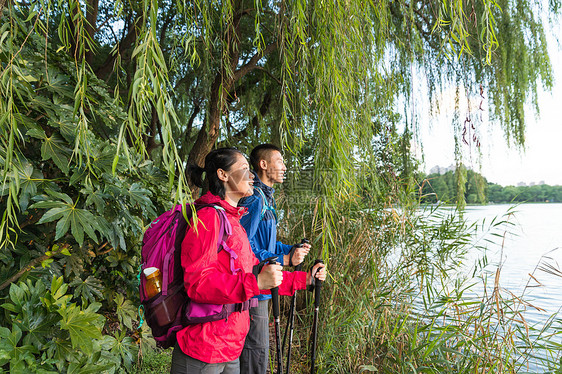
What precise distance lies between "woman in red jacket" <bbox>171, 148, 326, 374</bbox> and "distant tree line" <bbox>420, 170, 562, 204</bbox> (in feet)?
6.55

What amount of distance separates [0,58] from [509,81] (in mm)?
3741

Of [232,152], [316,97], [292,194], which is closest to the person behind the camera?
[232,152]

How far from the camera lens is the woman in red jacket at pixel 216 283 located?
3.62ft

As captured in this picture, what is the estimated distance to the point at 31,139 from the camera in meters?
1.71

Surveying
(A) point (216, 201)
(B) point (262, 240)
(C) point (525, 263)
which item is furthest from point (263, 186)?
(C) point (525, 263)

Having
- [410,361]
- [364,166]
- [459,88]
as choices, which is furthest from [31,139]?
[459,88]

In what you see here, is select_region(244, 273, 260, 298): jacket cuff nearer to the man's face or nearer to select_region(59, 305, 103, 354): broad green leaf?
select_region(59, 305, 103, 354): broad green leaf

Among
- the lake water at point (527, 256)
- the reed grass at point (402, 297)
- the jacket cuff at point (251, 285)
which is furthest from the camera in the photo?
the lake water at point (527, 256)

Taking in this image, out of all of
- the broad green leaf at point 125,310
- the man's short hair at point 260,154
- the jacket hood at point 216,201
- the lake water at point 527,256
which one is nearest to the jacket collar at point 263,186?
the man's short hair at point 260,154

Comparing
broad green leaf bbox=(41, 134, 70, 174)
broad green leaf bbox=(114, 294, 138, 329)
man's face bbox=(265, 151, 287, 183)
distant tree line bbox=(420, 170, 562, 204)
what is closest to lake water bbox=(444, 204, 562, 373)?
distant tree line bbox=(420, 170, 562, 204)

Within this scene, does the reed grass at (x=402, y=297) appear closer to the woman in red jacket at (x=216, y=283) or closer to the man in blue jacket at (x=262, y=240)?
the man in blue jacket at (x=262, y=240)

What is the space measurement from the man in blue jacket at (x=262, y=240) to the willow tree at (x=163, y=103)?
0.50 ft

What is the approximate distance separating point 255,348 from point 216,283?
0.73 metres

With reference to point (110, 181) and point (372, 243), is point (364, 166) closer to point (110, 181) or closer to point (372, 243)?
point (372, 243)
